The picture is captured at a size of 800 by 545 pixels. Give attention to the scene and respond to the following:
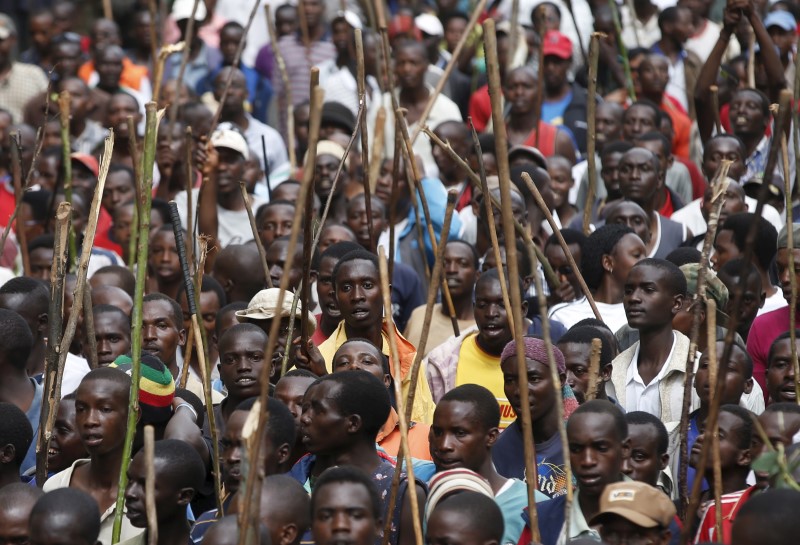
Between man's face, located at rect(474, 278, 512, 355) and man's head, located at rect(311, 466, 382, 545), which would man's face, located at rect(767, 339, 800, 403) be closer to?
man's face, located at rect(474, 278, 512, 355)

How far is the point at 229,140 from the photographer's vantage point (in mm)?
9945

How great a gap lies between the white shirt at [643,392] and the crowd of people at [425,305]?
1 cm

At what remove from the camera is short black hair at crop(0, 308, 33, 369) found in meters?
6.37

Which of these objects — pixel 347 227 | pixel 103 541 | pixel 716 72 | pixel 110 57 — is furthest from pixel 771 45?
pixel 103 541

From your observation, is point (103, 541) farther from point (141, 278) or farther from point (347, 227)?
point (347, 227)

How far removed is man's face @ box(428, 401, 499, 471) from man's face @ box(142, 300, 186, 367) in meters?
1.89

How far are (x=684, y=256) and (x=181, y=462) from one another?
3.22 meters

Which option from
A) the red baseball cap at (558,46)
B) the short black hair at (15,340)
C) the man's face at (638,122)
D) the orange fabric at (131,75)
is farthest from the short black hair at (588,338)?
the orange fabric at (131,75)

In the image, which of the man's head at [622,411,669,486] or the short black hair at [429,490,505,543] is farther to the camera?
the man's head at [622,411,669,486]

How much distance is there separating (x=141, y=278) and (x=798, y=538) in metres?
2.25

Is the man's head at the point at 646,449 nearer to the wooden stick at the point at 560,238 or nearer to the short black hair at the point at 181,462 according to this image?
the wooden stick at the point at 560,238

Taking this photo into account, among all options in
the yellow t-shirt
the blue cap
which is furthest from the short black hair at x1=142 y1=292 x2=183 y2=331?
the blue cap

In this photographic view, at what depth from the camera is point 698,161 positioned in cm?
1122

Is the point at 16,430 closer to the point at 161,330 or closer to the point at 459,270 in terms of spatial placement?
the point at 161,330
